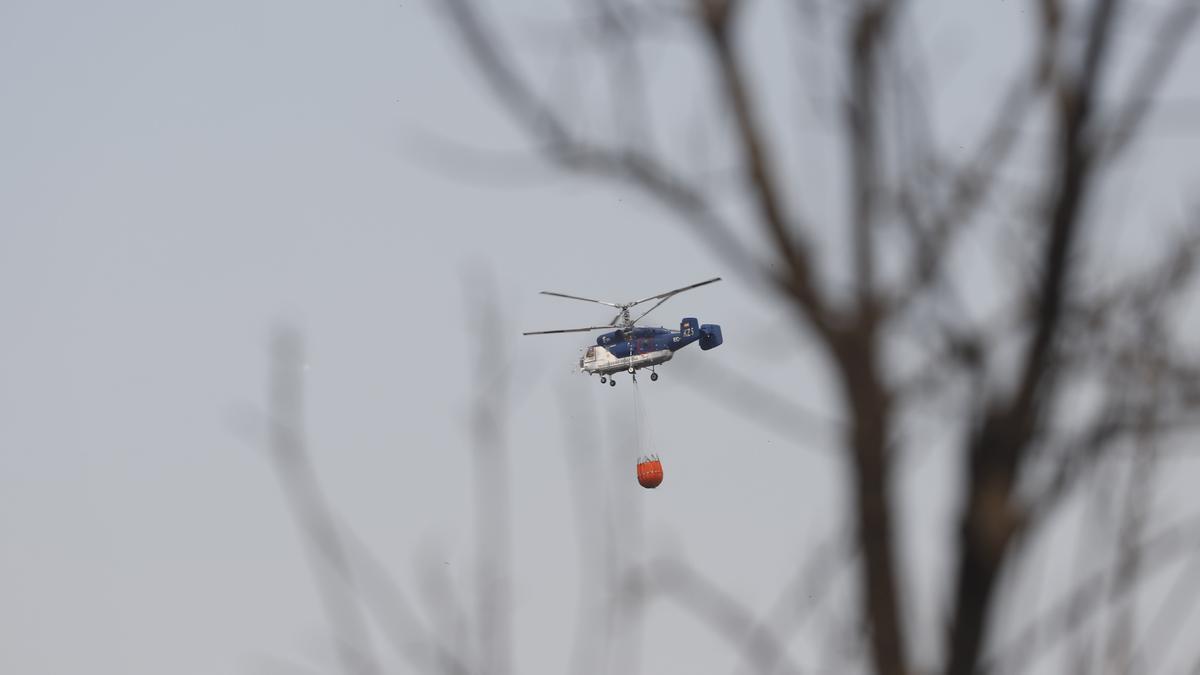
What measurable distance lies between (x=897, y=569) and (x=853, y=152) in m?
0.89

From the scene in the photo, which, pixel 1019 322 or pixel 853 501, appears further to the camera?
pixel 1019 322

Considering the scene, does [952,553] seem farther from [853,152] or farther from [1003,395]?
[853,152]

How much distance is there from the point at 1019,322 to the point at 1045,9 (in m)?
0.68

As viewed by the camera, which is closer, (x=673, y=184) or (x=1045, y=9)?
(x=1045, y=9)

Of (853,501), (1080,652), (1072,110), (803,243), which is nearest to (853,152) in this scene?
(803,243)

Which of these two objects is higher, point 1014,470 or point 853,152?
point 853,152

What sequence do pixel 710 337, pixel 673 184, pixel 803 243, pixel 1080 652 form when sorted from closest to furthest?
pixel 803 243, pixel 673 184, pixel 1080 652, pixel 710 337

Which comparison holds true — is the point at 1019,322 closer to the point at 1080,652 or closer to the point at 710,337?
the point at 1080,652

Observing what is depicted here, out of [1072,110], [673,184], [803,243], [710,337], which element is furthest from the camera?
[710,337]

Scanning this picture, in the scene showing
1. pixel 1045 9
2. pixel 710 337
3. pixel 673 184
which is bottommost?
pixel 710 337

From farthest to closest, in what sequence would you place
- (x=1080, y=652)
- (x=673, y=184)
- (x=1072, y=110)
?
(x=1080, y=652) < (x=673, y=184) < (x=1072, y=110)

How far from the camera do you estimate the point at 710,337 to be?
130 feet

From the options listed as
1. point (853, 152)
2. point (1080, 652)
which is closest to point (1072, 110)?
point (853, 152)

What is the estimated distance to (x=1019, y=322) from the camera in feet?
9.62
